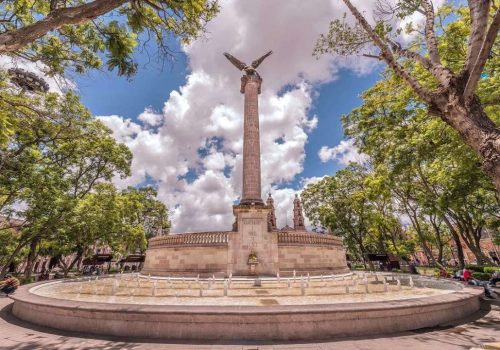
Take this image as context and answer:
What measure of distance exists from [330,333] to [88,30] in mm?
14029

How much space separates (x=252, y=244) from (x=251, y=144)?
350 inches

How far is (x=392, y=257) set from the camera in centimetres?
4759

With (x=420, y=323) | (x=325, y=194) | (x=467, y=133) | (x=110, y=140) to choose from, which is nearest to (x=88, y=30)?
(x=467, y=133)

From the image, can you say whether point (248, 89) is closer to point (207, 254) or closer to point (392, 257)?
point (207, 254)

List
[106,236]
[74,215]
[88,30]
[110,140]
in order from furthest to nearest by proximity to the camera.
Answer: [106,236]
[110,140]
[74,215]
[88,30]

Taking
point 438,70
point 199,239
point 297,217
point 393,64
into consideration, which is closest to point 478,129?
point 438,70

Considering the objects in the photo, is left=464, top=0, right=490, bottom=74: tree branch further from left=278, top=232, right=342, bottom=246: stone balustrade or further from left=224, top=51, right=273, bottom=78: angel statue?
left=224, top=51, right=273, bottom=78: angel statue

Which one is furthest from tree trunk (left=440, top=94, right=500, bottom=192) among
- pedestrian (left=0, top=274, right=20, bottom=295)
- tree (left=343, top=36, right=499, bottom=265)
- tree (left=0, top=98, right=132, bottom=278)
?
pedestrian (left=0, top=274, right=20, bottom=295)

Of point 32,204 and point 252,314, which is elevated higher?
point 32,204

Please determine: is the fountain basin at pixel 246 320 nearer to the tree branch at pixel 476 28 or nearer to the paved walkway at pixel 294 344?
the paved walkway at pixel 294 344

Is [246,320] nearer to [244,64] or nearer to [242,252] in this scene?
[242,252]

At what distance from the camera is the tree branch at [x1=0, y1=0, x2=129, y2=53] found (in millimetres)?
6418

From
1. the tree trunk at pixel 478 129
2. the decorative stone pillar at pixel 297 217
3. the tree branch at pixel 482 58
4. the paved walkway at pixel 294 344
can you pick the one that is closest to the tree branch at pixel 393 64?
the tree trunk at pixel 478 129

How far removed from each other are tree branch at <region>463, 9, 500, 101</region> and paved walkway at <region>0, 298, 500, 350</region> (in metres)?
6.10
